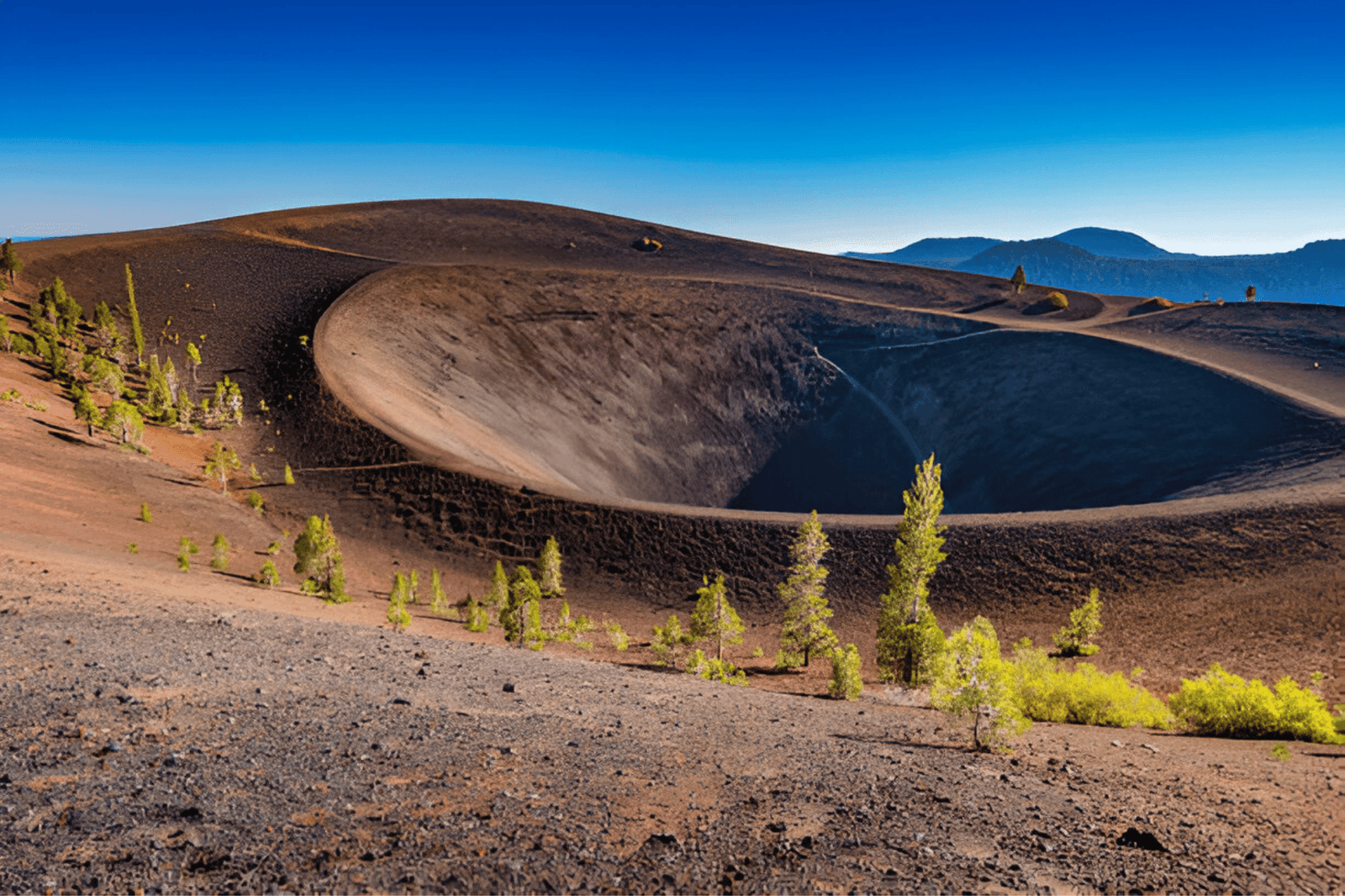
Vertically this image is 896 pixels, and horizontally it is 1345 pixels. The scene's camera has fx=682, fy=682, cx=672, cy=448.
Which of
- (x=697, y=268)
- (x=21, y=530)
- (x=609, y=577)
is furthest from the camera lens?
(x=697, y=268)

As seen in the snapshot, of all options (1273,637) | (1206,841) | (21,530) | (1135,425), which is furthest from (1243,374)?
(21,530)

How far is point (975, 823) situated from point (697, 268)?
9343cm

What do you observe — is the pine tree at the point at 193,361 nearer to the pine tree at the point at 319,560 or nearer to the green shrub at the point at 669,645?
the pine tree at the point at 319,560

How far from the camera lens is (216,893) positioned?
645 cm

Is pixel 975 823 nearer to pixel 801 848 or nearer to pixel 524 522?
pixel 801 848

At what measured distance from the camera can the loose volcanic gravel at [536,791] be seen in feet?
24.1

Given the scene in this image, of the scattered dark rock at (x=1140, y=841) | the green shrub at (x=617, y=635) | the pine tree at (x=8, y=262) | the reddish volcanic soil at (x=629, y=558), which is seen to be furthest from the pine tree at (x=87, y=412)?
the scattered dark rock at (x=1140, y=841)

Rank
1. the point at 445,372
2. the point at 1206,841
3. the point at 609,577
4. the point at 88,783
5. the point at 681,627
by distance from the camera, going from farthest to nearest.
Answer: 1. the point at 445,372
2. the point at 609,577
3. the point at 681,627
4. the point at 1206,841
5. the point at 88,783

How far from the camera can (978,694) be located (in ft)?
45.0

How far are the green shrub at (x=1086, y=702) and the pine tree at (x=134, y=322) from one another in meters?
61.3

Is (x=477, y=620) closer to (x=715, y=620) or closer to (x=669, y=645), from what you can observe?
(x=669, y=645)

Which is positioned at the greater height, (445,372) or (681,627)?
(445,372)

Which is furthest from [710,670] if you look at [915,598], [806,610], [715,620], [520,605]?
[915,598]

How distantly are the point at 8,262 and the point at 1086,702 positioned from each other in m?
82.6
